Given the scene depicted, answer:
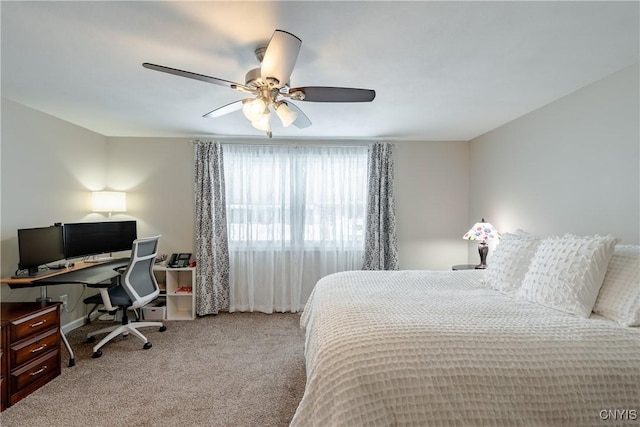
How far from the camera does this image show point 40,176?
3.23 meters

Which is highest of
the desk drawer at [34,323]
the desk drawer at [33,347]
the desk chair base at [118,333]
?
the desk drawer at [34,323]

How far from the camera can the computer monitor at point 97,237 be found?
3.36m

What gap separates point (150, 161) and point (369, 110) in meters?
3.07

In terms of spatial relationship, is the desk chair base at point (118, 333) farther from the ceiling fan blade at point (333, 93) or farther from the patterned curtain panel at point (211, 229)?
the ceiling fan blade at point (333, 93)

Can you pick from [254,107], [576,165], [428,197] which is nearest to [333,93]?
[254,107]

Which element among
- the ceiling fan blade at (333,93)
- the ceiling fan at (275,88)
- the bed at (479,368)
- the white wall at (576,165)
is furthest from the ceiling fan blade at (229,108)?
the white wall at (576,165)

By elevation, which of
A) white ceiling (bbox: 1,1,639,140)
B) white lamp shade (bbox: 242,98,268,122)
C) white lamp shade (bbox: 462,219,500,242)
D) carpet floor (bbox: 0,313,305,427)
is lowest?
carpet floor (bbox: 0,313,305,427)

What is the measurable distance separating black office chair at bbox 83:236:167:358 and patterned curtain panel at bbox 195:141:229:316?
0.73m

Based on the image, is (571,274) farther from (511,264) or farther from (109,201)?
(109,201)

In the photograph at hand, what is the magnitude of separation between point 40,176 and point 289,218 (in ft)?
8.92

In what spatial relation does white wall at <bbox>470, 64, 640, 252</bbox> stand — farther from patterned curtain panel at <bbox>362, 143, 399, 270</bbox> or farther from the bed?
patterned curtain panel at <bbox>362, 143, 399, 270</bbox>

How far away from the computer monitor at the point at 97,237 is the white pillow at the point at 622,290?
4.46m

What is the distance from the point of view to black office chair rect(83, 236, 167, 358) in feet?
10.2

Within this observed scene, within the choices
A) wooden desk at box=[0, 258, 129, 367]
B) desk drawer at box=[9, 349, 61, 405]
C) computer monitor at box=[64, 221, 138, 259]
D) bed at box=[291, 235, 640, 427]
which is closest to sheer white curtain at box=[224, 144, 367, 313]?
computer monitor at box=[64, 221, 138, 259]
